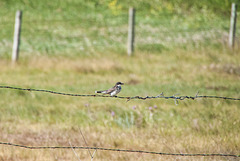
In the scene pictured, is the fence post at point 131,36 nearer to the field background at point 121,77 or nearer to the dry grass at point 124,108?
the field background at point 121,77

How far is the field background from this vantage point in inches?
262

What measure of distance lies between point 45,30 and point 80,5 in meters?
5.07

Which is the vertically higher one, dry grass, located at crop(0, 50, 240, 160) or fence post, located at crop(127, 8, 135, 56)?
fence post, located at crop(127, 8, 135, 56)

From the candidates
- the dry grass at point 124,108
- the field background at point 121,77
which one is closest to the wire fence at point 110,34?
the field background at point 121,77

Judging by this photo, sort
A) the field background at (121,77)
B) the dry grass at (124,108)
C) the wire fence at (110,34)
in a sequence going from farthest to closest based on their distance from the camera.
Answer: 1. the wire fence at (110,34)
2. the field background at (121,77)
3. the dry grass at (124,108)

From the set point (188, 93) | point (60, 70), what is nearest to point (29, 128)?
point (188, 93)

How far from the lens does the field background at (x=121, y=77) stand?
21.8ft

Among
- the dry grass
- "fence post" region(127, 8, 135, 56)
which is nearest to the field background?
the dry grass

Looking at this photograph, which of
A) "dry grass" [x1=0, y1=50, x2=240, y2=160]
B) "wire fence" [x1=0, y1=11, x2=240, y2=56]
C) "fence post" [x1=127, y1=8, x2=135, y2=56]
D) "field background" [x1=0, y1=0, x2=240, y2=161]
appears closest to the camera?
"dry grass" [x1=0, y1=50, x2=240, y2=160]

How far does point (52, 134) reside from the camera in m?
7.27

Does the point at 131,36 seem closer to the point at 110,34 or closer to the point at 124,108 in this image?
the point at 110,34

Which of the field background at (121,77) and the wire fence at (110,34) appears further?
the wire fence at (110,34)

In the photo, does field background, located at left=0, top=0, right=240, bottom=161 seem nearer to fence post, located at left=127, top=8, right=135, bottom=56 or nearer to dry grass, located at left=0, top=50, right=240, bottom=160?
dry grass, located at left=0, top=50, right=240, bottom=160

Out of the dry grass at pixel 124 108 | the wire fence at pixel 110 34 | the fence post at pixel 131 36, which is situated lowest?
the dry grass at pixel 124 108
